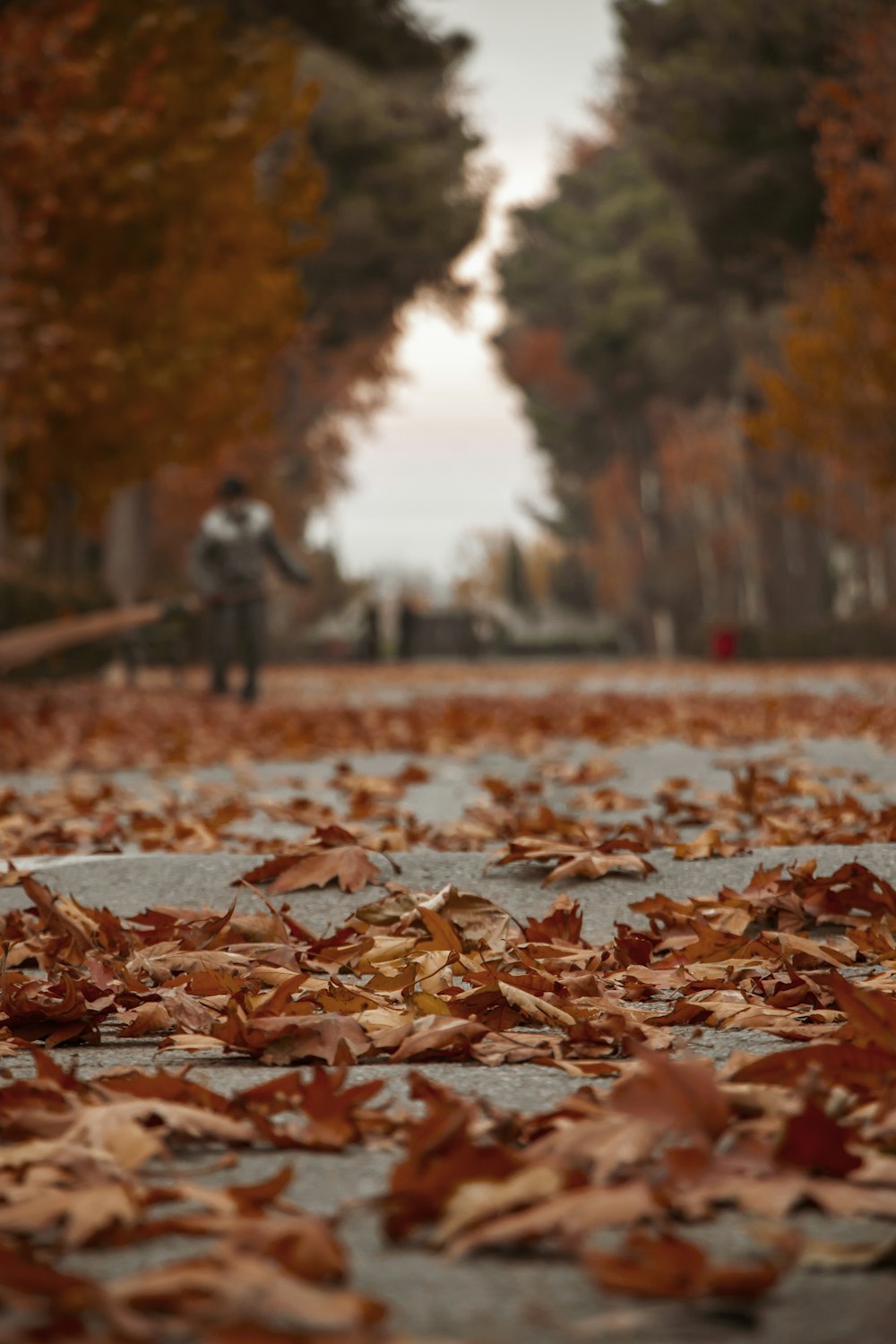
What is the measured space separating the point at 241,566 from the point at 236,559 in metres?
0.08

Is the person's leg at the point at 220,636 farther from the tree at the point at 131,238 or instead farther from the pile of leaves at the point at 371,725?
the tree at the point at 131,238

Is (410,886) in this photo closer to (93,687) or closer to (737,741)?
(737,741)

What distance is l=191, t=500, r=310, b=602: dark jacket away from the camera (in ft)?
49.4

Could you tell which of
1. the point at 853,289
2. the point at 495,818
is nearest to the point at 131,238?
the point at 853,289

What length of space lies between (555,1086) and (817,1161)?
617 mm

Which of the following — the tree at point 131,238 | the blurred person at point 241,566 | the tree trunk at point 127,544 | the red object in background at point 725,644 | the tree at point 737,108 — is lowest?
the red object in background at point 725,644

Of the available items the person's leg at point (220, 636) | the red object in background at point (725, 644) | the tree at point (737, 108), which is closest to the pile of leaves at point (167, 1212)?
the person's leg at point (220, 636)

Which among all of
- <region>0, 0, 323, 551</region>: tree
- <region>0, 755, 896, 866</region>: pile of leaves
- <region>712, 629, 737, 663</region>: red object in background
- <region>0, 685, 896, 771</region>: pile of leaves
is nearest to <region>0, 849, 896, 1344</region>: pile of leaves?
<region>0, 755, 896, 866</region>: pile of leaves

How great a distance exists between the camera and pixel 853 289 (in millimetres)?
23172

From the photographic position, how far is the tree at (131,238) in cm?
1441

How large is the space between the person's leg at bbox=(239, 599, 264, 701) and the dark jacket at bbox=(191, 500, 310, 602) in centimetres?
10

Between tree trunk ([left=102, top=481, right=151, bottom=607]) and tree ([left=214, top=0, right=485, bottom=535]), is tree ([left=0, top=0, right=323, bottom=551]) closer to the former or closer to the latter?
tree trunk ([left=102, top=481, right=151, bottom=607])

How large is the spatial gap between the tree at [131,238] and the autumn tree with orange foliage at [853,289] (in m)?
6.78

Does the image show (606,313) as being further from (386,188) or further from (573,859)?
(573,859)
